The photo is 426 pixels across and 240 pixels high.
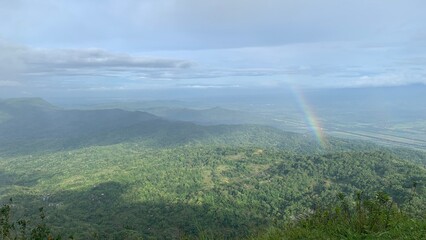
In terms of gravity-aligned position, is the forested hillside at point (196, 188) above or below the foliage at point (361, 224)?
below

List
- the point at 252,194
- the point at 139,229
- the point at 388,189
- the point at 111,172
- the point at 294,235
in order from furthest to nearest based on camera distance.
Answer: the point at 111,172 → the point at 252,194 → the point at 388,189 → the point at 139,229 → the point at 294,235

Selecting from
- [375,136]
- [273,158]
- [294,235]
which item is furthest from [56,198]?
[375,136]

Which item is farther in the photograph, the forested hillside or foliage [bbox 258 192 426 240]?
the forested hillside

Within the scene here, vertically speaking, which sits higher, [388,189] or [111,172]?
[388,189]

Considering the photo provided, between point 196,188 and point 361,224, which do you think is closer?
point 361,224

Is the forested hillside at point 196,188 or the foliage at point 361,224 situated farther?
the forested hillside at point 196,188

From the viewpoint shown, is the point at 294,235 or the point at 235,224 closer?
the point at 294,235

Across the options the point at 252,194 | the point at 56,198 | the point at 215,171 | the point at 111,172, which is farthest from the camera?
the point at 111,172

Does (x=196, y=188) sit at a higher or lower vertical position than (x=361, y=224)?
lower

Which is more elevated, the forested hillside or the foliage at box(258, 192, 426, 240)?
the foliage at box(258, 192, 426, 240)

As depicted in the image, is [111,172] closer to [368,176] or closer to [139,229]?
[139,229]

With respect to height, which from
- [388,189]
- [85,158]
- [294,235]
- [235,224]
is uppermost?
[294,235]
